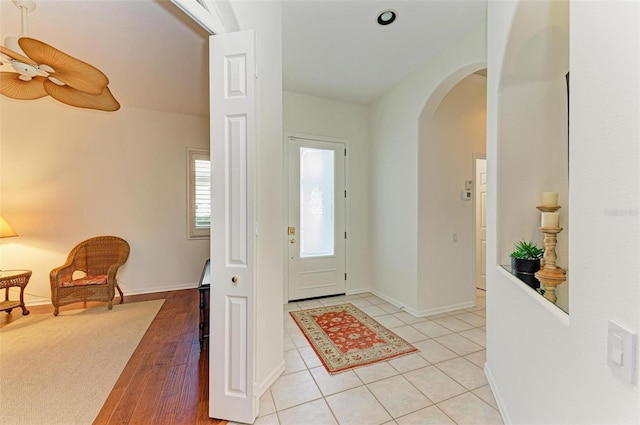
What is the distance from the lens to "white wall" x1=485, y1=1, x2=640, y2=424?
25.0 inches

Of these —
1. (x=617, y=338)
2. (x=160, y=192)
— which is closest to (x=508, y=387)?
(x=617, y=338)

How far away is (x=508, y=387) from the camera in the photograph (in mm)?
1620

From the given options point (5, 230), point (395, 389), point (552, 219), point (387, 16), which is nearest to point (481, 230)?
point (552, 219)

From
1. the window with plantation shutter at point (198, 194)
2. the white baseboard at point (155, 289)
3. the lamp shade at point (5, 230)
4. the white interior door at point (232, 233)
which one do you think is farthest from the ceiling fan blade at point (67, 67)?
the white baseboard at point (155, 289)

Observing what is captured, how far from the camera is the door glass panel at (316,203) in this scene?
396 centimetres

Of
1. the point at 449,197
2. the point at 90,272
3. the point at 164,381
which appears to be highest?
the point at 449,197

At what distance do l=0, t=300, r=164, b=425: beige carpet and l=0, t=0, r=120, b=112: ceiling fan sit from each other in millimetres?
2352

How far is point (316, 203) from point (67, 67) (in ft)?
9.52

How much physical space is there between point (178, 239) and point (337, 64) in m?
3.63

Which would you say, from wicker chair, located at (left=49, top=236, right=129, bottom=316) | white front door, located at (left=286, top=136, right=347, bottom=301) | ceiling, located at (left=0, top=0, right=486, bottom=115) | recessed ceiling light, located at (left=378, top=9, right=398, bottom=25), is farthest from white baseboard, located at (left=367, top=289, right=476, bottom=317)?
wicker chair, located at (left=49, top=236, right=129, bottom=316)

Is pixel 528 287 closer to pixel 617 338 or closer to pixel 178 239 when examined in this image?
pixel 617 338

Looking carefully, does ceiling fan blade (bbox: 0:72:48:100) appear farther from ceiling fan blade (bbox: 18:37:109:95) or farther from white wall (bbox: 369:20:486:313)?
white wall (bbox: 369:20:486:313)

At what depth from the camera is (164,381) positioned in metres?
2.08

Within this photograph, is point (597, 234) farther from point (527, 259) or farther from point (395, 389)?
point (395, 389)
